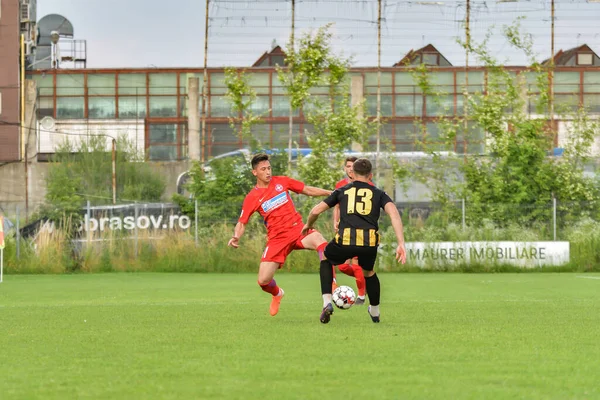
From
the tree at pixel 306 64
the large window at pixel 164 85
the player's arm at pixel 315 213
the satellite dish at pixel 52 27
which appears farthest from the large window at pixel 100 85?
the player's arm at pixel 315 213

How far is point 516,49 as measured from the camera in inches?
1641

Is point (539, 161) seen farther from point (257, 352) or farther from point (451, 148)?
point (257, 352)

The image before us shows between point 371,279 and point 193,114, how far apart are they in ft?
173

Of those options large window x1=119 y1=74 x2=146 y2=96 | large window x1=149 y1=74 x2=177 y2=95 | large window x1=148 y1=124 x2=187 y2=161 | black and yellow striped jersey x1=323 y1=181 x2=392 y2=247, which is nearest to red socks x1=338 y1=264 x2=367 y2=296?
black and yellow striped jersey x1=323 y1=181 x2=392 y2=247

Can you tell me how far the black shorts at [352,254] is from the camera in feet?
38.0

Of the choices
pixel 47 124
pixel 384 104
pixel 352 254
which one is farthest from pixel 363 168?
pixel 47 124

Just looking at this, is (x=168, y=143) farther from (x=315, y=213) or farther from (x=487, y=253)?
(x=315, y=213)

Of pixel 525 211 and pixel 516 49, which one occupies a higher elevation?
pixel 516 49

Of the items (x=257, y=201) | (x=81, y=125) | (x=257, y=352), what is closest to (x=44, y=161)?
(x=81, y=125)

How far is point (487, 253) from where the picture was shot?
102 feet

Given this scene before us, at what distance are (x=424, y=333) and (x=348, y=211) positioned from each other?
1739mm

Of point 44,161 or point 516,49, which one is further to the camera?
point 44,161

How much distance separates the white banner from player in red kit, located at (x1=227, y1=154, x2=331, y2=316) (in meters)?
17.6

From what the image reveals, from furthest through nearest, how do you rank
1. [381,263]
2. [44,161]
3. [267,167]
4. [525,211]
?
[44,161], [525,211], [381,263], [267,167]
